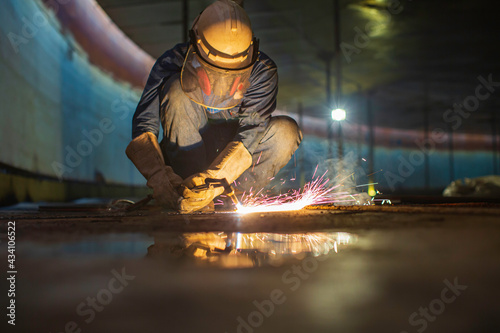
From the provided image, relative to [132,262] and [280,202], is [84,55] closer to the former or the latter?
[280,202]

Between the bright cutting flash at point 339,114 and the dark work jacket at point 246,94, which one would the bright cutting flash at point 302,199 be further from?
the bright cutting flash at point 339,114

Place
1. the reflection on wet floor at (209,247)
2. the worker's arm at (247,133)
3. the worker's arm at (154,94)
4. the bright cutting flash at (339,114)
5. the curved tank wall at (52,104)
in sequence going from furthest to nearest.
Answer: the bright cutting flash at (339,114), the curved tank wall at (52,104), the worker's arm at (154,94), the worker's arm at (247,133), the reflection on wet floor at (209,247)

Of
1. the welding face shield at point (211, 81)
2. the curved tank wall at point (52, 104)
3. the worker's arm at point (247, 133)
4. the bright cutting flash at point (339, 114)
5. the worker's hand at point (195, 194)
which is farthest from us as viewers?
the bright cutting flash at point (339, 114)

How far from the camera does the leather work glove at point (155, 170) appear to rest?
198 centimetres

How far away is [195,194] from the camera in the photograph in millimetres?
1808

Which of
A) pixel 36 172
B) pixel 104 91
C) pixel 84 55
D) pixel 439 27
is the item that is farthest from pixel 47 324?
pixel 439 27

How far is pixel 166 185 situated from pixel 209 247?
48.5 inches

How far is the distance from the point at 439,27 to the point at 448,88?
12.4ft

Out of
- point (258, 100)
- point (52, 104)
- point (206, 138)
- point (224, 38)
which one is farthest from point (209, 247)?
point (52, 104)

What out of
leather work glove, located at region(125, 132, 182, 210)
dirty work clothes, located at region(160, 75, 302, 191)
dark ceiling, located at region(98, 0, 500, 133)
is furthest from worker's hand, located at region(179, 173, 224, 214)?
dark ceiling, located at region(98, 0, 500, 133)

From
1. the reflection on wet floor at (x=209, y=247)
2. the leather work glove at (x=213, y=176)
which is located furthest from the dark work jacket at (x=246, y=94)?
the reflection on wet floor at (x=209, y=247)

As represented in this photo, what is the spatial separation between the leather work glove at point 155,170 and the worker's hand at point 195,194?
0.37 feet

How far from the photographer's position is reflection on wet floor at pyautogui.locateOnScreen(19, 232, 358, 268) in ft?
2.28

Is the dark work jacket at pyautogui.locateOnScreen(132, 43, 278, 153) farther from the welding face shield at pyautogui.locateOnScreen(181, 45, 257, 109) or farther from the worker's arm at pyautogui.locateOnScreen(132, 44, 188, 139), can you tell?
the welding face shield at pyautogui.locateOnScreen(181, 45, 257, 109)
